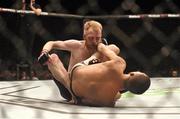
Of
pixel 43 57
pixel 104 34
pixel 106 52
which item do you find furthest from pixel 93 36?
pixel 104 34

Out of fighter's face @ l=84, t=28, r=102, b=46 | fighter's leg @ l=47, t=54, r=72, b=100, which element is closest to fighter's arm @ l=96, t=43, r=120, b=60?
fighter's face @ l=84, t=28, r=102, b=46

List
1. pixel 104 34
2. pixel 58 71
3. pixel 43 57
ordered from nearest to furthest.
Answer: pixel 43 57 → pixel 58 71 → pixel 104 34

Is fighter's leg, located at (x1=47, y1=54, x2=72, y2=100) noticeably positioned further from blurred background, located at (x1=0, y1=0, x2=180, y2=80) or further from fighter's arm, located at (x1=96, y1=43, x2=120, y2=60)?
blurred background, located at (x1=0, y1=0, x2=180, y2=80)

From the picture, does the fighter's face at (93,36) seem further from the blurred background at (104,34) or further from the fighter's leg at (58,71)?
the blurred background at (104,34)

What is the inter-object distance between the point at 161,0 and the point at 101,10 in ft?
1.56

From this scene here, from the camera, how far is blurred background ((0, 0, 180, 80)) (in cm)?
283

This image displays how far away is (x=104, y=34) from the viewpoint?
320 centimetres

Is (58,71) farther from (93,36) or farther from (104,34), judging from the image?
(104,34)

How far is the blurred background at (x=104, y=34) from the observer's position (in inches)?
111

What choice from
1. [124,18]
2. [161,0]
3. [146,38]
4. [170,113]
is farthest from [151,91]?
[161,0]

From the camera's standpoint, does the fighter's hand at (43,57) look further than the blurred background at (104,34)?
No

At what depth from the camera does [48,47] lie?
1.58 meters

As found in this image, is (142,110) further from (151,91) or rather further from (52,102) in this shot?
(151,91)

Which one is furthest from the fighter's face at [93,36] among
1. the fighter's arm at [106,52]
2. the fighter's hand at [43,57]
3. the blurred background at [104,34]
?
the blurred background at [104,34]
